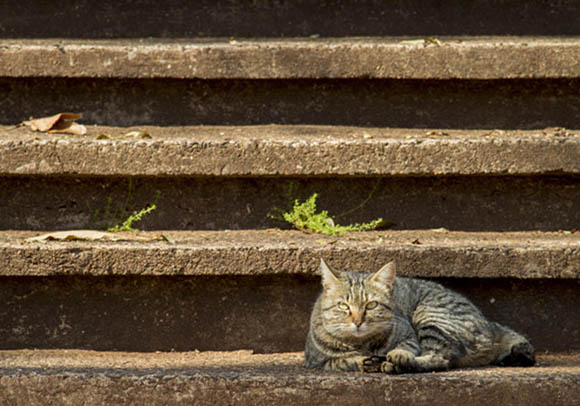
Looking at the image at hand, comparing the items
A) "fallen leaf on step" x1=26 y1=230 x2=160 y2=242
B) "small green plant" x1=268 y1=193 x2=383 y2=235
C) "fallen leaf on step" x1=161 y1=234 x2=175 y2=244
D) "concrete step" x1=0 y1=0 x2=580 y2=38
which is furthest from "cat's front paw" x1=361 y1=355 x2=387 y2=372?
"concrete step" x1=0 y1=0 x2=580 y2=38

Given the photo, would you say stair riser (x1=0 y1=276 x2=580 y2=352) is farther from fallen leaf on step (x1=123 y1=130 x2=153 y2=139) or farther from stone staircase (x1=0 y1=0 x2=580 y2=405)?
fallen leaf on step (x1=123 y1=130 x2=153 y2=139)

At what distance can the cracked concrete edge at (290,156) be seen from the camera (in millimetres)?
3617

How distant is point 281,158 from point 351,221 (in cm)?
50

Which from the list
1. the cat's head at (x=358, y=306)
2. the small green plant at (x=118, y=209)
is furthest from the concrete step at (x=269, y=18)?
the cat's head at (x=358, y=306)

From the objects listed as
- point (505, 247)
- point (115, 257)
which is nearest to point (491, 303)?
point (505, 247)

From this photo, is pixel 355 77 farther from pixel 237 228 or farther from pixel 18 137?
pixel 18 137

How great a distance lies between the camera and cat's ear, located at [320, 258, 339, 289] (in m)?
3.26

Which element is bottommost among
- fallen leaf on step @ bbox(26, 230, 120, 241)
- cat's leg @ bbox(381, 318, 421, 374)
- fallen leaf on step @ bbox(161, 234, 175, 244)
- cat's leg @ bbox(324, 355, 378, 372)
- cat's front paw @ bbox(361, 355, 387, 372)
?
A: cat's leg @ bbox(324, 355, 378, 372)

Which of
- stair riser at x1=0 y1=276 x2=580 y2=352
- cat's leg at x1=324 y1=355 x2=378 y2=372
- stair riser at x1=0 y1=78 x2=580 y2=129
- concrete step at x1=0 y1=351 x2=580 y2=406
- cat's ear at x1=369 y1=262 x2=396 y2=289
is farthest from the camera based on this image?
stair riser at x1=0 y1=78 x2=580 y2=129

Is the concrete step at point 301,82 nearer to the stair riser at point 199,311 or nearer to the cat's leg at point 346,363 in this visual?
the stair riser at point 199,311

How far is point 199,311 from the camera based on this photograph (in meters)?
3.55

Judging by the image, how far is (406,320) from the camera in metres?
3.45

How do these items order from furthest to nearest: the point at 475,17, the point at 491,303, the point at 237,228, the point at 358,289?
the point at 475,17 < the point at 237,228 < the point at 491,303 < the point at 358,289

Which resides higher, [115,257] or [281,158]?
[281,158]
